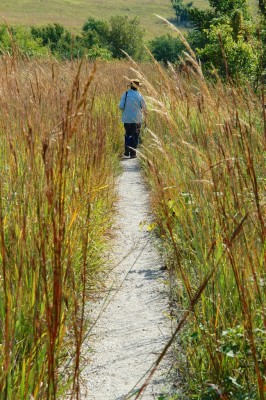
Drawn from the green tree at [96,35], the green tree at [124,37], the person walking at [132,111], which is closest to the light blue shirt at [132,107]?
the person walking at [132,111]

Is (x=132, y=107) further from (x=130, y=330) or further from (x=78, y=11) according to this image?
(x=78, y=11)

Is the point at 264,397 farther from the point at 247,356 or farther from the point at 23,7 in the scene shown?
the point at 23,7

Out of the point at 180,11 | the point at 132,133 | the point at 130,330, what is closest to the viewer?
the point at 130,330

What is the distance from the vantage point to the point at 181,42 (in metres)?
32.5

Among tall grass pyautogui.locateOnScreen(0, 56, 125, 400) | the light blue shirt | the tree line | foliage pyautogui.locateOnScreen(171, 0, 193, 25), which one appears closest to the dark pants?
the light blue shirt

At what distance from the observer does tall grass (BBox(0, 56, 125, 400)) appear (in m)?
2.03

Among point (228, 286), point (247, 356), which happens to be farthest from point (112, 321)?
point (247, 356)

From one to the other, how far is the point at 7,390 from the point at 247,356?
103 cm

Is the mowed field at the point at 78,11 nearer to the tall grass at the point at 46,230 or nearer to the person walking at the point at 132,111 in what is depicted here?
the person walking at the point at 132,111

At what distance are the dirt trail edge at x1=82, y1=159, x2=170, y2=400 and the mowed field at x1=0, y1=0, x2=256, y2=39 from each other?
2860 inches

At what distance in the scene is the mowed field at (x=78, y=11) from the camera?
8425cm

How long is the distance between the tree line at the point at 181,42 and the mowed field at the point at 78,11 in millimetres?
39992

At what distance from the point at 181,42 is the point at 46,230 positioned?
31.0 meters

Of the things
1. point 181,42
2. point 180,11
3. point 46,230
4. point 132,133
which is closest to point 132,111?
point 132,133
